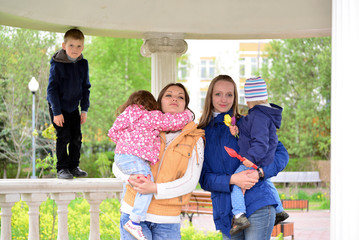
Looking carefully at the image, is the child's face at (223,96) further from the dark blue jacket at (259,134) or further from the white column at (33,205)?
the white column at (33,205)

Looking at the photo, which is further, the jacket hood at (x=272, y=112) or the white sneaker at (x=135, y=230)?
the jacket hood at (x=272, y=112)

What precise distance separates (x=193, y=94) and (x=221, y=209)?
2504cm

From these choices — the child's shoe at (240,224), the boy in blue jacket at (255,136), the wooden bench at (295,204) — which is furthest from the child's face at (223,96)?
the wooden bench at (295,204)

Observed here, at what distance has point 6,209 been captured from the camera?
4.54 metres

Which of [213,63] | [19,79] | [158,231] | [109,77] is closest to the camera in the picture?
[158,231]

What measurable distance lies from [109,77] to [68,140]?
63.9 ft

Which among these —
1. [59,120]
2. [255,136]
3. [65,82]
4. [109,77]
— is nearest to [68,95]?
[65,82]

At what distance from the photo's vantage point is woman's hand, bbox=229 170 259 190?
2.99 metres

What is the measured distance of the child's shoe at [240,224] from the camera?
2912 mm

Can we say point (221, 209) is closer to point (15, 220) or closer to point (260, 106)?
point (260, 106)
